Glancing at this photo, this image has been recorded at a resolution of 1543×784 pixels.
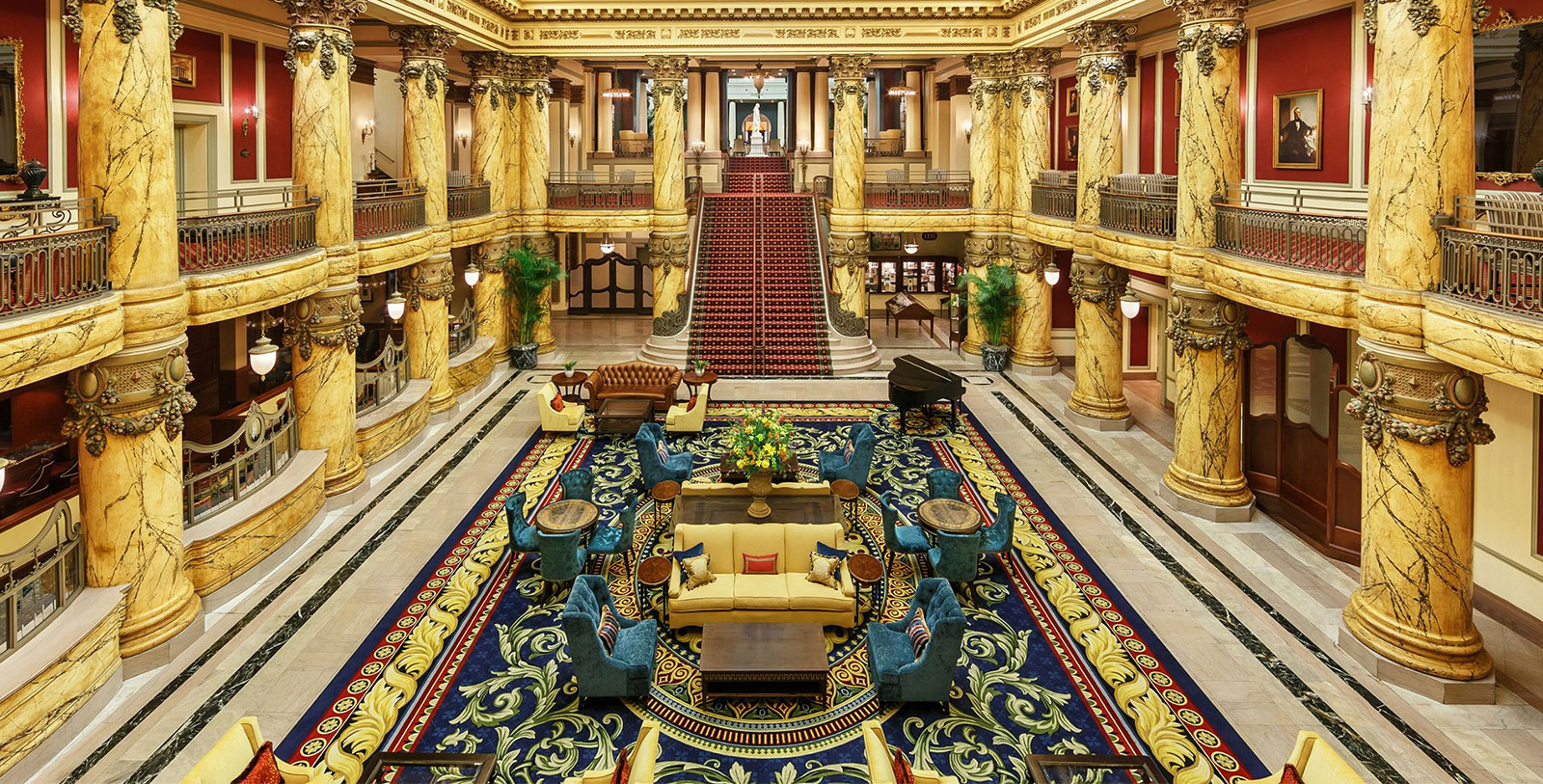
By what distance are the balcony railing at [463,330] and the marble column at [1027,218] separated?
38.0 feet

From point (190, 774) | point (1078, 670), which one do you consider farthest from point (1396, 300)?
point (190, 774)

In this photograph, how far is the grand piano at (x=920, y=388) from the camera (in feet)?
52.9

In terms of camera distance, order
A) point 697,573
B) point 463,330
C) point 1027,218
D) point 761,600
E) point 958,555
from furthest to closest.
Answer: point 1027,218
point 463,330
point 958,555
point 697,573
point 761,600

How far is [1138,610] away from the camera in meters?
9.50

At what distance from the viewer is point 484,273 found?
20.2 meters

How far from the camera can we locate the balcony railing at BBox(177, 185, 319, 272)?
9.62 metres

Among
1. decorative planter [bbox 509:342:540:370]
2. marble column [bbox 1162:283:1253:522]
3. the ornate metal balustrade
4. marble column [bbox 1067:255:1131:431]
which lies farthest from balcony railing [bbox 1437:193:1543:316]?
decorative planter [bbox 509:342:540:370]

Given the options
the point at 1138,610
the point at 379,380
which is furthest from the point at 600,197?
the point at 1138,610

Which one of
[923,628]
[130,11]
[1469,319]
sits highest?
[130,11]

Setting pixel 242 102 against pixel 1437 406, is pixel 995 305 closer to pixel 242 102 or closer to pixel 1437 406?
pixel 1437 406

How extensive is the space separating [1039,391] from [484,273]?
1184 centimetres

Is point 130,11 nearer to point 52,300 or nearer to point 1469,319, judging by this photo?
point 52,300

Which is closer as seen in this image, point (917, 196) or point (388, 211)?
point (388, 211)

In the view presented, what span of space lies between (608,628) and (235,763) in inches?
124
